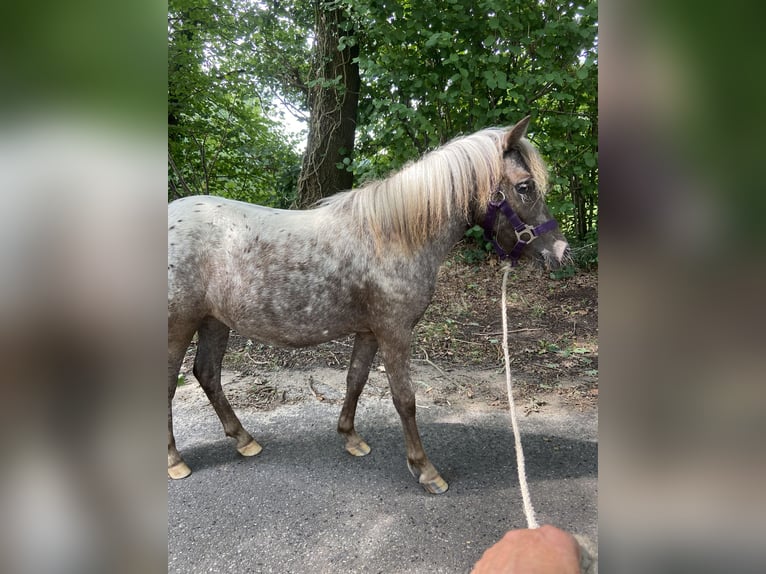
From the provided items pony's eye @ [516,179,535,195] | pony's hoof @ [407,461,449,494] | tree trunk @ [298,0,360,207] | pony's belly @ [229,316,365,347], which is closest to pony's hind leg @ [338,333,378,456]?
pony's belly @ [229,316,365,347]

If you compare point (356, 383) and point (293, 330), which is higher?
point (293, 330)

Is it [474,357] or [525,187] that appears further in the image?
[474,357]

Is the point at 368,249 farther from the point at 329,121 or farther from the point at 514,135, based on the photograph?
the point at 329,121

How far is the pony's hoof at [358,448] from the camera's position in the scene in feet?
8.87

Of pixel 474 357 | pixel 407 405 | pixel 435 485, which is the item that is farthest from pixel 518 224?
pixel 474 357

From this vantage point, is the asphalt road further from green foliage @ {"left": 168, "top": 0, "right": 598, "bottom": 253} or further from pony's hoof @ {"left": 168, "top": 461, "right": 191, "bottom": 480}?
green foliage @ {"left": 168, "top": 0, "right": 598, "bottom": 253}

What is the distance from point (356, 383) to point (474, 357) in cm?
200

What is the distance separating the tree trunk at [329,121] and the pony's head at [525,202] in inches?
135

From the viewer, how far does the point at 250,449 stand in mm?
2713

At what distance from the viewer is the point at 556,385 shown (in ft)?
12.1

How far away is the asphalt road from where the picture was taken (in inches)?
72.8
